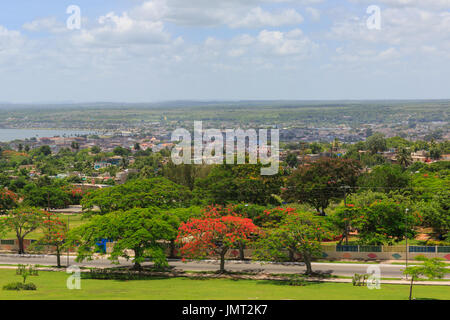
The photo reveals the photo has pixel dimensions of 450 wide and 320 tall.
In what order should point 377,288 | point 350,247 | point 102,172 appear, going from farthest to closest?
point 102,172, point 350,247, point 377,288

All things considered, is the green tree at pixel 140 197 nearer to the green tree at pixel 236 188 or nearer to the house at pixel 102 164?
the green tree at pixel 236 188

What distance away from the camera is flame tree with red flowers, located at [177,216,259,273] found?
148 feet

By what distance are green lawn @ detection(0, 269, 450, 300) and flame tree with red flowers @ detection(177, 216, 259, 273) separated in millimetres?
3652

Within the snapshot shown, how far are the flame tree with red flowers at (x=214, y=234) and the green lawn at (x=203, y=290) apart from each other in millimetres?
3652

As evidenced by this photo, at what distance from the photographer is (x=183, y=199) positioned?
6288 cm

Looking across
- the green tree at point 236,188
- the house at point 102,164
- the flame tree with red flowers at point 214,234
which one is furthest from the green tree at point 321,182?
the house at point 102,164

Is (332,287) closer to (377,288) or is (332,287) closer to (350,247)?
(377,288)

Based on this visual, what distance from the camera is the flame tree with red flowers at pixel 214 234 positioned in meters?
45.1

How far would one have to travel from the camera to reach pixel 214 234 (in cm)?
4528

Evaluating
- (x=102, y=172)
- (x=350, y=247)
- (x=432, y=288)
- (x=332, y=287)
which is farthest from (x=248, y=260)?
(x=102, y=172)

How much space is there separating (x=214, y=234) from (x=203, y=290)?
10013mm
